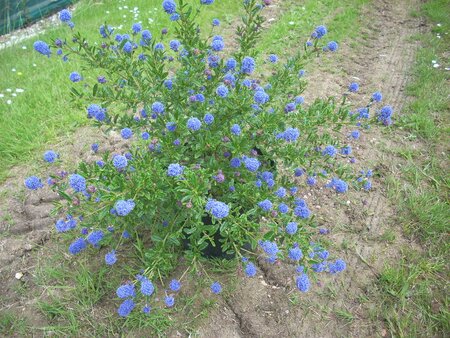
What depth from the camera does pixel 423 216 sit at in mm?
2682

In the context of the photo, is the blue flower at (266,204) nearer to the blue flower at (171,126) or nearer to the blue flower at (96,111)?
the blue flower at (171,126)

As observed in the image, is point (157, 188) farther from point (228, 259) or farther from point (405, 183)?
point (405, 183)

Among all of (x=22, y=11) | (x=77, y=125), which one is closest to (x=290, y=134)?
(x=77, y=125)

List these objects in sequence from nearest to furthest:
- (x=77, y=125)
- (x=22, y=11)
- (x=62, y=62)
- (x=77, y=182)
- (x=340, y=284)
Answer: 1. (x=77, y=182)
2. (x=340, y=284)
3. (x=77, y=125)
4. (x=62, y=62)
5. (x=22, y=11)

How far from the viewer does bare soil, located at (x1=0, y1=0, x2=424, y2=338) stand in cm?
221

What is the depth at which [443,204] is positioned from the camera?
273 cm

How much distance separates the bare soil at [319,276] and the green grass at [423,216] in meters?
0.08

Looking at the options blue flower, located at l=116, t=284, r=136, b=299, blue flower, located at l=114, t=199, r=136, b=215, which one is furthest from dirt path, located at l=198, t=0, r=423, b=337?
blue flower, located at l=114, t=199, r=136, b=215

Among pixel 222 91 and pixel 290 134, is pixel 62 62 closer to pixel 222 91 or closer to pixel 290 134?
pixel 222 91

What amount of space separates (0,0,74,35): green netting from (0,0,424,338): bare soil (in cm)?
357

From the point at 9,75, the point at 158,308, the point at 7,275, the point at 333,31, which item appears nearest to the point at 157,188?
the point at 158,308

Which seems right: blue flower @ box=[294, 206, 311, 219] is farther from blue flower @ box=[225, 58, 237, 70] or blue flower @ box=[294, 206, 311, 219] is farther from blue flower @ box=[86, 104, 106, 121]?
blue flower @ box=[86, 104, 106, 121]

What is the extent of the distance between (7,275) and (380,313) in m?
2.38

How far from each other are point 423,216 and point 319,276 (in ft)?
3.02
